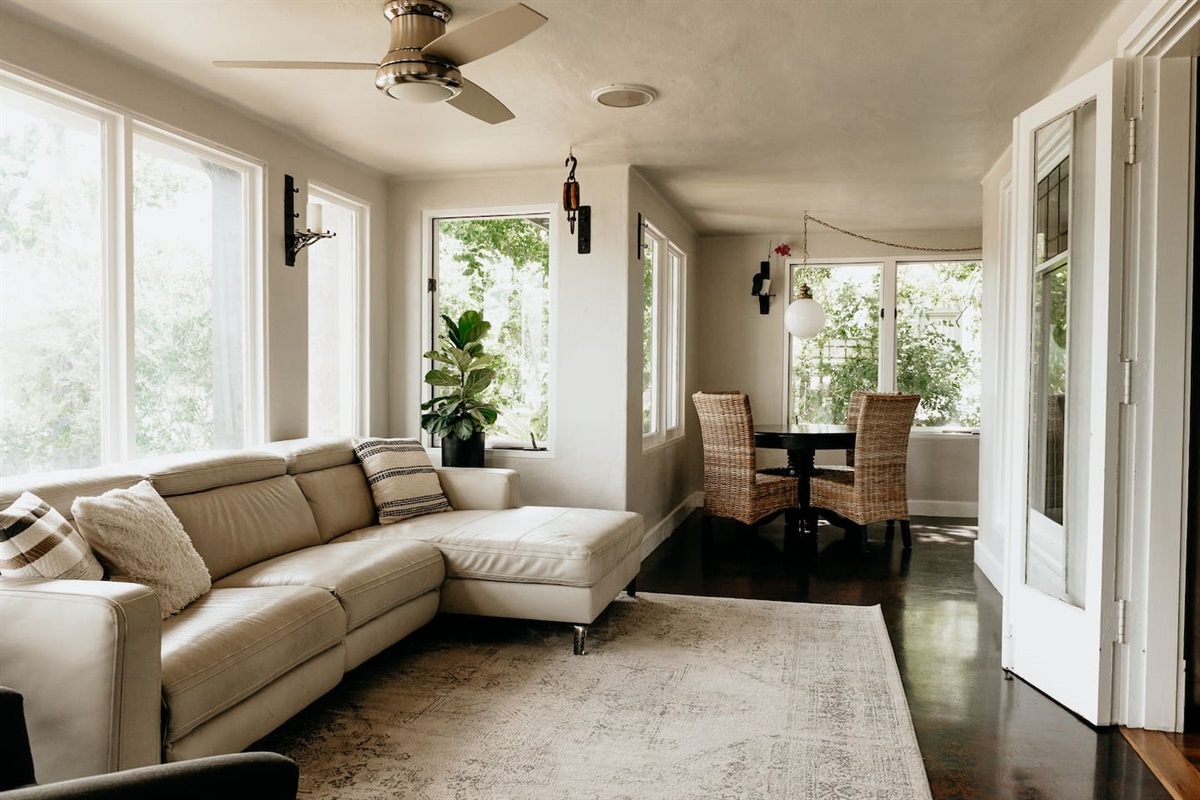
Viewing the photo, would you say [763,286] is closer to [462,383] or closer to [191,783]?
[462,383]

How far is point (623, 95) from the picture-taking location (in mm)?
3518

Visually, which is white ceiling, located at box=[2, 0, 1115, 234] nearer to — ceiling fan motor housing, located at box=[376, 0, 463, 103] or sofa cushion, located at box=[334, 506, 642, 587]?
ceiling fan motor housing, located at box=[376, 0, 463, 103]

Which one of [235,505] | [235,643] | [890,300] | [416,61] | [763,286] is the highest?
[416,61]

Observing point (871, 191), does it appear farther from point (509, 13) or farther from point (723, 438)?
point (509, 13)

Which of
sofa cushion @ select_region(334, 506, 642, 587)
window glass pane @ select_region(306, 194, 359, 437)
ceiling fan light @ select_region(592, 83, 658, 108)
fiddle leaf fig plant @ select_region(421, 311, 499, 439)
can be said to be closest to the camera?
sofa cushion @ select_region(334, 506, 642, 587)

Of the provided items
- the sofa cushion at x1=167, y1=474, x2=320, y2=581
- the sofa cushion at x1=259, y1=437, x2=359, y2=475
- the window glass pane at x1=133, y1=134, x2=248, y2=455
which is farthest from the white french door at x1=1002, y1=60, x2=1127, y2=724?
the window glass pane at x1=133, y1=134, x2=248, y2=455

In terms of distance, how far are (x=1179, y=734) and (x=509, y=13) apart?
2936mm

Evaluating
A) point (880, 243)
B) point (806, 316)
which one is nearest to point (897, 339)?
point (880, 243)

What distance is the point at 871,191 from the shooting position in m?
5.41

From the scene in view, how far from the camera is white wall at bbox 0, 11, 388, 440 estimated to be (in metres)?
2.90

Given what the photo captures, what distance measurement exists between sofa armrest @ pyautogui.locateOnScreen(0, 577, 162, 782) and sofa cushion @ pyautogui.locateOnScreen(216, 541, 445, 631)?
0.81m

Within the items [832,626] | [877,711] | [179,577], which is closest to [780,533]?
[832,626]

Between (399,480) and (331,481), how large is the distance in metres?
0.34

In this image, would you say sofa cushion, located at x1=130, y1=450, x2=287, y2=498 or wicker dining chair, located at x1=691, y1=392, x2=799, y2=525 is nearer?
sofa cushion, located at x1=130, y1=450, x2=287, y2=498
